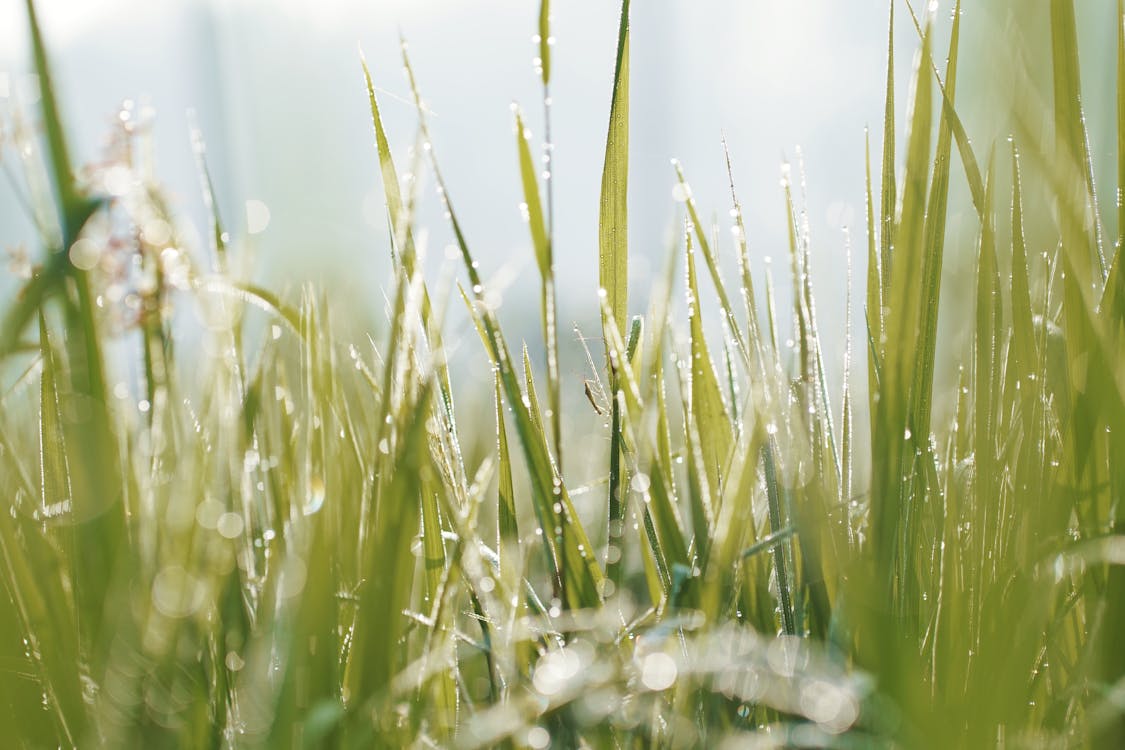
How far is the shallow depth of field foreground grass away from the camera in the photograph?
31cm

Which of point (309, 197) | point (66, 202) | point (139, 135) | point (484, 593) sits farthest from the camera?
point (309, 197)

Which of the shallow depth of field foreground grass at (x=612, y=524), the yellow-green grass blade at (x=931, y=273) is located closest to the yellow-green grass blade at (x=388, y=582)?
the shallow depth of field foreground grass at (x=612, y=524)

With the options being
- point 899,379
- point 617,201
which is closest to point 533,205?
point 617,201

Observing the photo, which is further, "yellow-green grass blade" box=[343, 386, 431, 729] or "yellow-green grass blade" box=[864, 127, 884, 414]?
"yellow-green grass blade" box=[864, 127, 884, 414]

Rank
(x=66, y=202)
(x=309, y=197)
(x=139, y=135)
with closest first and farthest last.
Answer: (x=66, y=202), (x=139, y=135), (x=309, y=197)

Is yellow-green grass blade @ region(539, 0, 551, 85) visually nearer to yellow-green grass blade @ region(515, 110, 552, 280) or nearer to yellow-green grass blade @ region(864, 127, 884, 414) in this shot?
yellow-green grass blade @ region(515, 110, 552, 280)

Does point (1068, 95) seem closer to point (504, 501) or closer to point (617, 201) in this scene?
point (617, 201)

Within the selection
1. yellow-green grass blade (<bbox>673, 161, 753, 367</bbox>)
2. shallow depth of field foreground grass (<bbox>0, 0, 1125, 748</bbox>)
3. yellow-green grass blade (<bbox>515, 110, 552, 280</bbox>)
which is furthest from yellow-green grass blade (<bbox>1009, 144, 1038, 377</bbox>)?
yellow-green grass blade (<bbox>515, 110, 552, 280</bbox>)

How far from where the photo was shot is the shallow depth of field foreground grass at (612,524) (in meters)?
0.31

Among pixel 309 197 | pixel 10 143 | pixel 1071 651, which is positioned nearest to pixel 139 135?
pixel 10 143

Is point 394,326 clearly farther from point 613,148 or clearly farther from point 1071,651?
point 1071,651

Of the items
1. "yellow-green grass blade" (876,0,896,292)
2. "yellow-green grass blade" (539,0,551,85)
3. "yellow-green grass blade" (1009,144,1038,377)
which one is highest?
"yellow-green grass blade" (539,0,551,85)

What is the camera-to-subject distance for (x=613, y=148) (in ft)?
1.50

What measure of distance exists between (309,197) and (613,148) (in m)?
3.67
